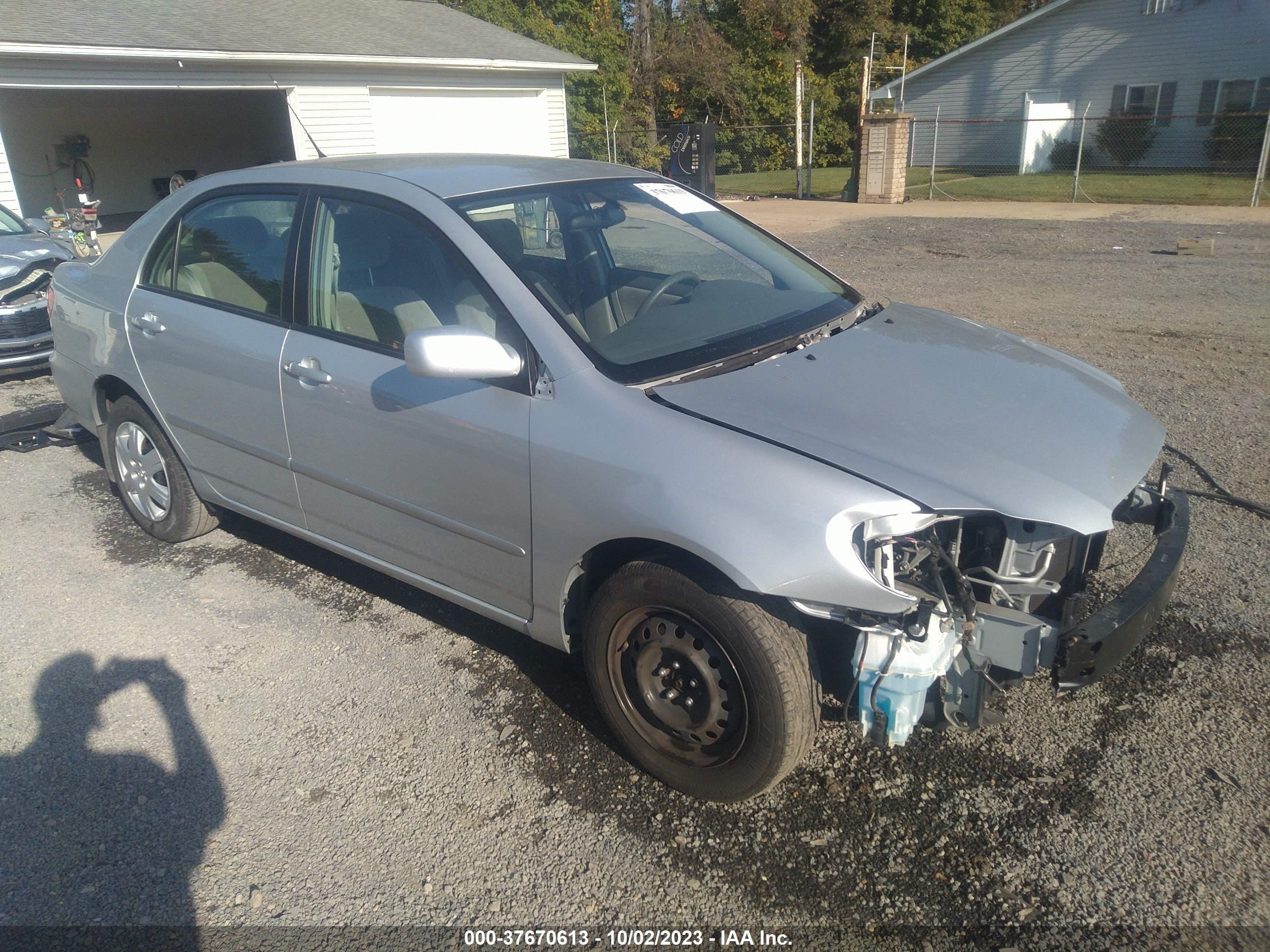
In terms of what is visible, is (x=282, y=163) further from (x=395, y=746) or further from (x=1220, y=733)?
(x=1220, y=733)

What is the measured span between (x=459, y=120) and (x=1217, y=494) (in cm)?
1692

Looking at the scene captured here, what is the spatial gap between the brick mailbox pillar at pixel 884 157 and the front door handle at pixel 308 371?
18.5m

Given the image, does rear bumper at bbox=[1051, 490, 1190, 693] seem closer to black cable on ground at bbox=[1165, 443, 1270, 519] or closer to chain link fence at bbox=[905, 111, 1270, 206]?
black cable on ground at bbox=[1165, 443, 1270, 519]

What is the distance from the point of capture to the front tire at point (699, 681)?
2.49 m

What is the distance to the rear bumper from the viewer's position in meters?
2.38

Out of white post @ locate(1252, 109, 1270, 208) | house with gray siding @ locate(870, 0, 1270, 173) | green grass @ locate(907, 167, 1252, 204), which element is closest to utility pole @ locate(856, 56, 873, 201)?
green grass @ locate(907, 167, 1252, 204)

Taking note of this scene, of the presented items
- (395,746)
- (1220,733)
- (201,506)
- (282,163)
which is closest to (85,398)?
(201,506)

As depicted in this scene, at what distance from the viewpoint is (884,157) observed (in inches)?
772

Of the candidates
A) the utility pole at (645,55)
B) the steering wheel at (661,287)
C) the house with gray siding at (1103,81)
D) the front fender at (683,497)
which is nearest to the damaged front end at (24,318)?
the steering wheel at (661,287)

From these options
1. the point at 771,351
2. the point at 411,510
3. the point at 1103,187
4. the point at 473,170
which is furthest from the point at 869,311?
the point at 1103,187

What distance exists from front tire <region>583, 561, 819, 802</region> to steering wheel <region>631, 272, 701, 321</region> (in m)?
1.05

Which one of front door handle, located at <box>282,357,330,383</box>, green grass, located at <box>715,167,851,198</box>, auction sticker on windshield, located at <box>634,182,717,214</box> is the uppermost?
auction sticker on windshield, located at <box>634,182,717,214</box>

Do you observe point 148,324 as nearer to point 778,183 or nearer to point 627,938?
point 627,938

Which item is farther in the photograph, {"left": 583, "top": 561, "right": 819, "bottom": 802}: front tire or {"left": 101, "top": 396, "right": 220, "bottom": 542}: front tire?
{"left": 101, "top": 396, "right": 220, "bottom": 542}: front tire
